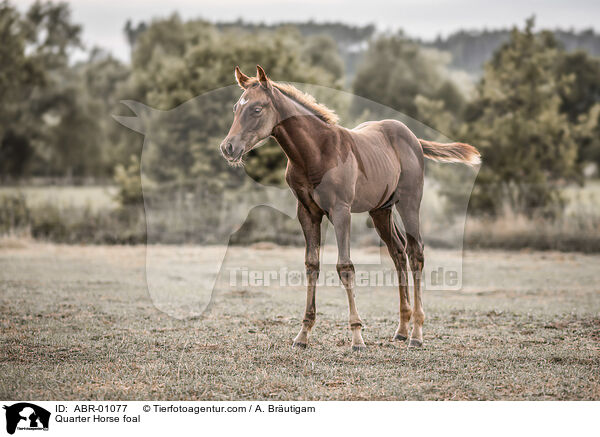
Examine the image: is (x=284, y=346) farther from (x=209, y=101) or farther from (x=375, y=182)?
(x=209, y=101)

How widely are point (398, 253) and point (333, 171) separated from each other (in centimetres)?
146

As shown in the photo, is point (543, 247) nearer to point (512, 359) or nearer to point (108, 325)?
point (512, 359)

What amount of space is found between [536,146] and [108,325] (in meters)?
14.5

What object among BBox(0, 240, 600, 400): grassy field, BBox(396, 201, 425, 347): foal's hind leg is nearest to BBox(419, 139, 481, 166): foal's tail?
BBox(396, 201, 425, 347): foal's hind leg

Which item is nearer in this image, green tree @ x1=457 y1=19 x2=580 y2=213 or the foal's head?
the foal's head

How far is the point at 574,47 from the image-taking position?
3306 centimetres

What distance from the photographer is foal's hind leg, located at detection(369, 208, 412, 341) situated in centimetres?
656

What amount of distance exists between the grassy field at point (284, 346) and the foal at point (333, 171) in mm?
697

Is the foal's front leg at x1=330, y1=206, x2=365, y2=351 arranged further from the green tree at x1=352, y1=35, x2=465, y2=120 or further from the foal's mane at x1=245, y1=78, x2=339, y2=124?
the green tree at x1=352, y1=35, x2=465, y2=120

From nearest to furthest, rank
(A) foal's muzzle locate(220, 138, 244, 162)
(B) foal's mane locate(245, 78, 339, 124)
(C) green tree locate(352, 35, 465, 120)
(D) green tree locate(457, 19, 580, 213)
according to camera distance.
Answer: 1. (A) foal's muzzle locate(220, 138, 244, 162)
2. (B) foal's mane locate(245, 78, 339, 124)
3. (D) green tree locate(457, 19, 580, 213)
4. (C) green tree locate(352, 35, 465, 120)

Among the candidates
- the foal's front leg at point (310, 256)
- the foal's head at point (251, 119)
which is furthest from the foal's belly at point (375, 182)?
the foal's head at point (251, 119)

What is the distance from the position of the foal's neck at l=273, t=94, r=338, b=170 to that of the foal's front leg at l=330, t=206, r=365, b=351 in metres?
0.57

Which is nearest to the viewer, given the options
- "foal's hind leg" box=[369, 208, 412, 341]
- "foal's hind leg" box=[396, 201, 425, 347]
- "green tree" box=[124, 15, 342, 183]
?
"foal's hind leg" box=[396, 201, 425, 347]

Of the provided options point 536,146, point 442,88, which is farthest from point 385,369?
point 442,88
